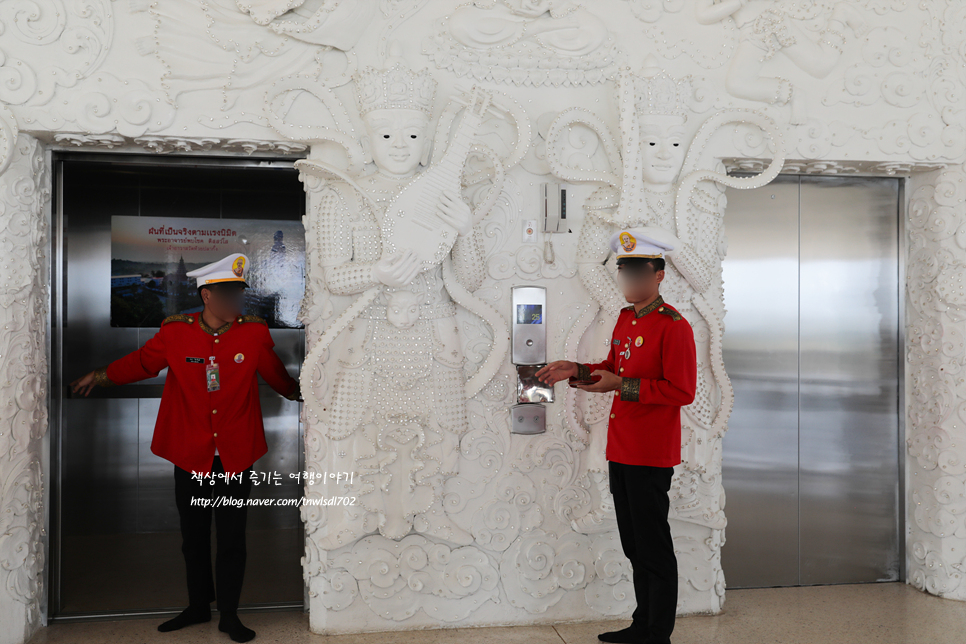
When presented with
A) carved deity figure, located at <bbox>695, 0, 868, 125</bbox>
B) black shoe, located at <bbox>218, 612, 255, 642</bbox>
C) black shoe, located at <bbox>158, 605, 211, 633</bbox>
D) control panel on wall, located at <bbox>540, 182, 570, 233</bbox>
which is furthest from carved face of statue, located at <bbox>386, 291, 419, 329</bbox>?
carved deity figure, located at <bbox>695, 0, 868, 125</bbox>

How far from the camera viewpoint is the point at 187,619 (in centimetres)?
340

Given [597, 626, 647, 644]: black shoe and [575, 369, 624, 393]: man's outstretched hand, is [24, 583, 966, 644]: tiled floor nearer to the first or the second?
[597, 626, 647, 644]: black shoe

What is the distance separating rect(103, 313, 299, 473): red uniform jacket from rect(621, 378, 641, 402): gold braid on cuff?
1678 millimetres

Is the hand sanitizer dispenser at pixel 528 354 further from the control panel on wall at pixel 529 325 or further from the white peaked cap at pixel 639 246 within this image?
the white peaked cap at pixel 639 246

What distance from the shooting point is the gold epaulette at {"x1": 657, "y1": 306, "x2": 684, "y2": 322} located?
2.94 metres

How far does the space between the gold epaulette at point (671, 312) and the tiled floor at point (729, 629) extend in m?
1.58

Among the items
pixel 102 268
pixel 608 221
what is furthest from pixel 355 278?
pixel 102 268

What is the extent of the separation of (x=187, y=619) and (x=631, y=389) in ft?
7.82

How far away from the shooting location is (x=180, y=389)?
3299 millimetres

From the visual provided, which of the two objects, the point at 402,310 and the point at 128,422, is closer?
the point at 402,310

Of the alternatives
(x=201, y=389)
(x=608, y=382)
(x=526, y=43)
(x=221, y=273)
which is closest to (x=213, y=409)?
(x=201, y=389)

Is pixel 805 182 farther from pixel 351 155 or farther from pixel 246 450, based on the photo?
pixel 246 450

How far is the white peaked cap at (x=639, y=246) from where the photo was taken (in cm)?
305

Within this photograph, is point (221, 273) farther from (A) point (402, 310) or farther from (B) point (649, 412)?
(B) point (649, 412)
